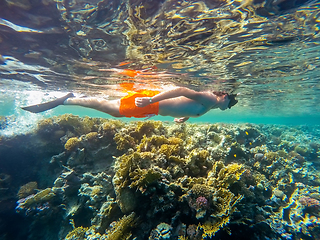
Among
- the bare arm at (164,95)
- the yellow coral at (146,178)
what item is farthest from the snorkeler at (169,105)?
the yellow coral at (146,178)

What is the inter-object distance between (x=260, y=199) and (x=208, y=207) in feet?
8.71

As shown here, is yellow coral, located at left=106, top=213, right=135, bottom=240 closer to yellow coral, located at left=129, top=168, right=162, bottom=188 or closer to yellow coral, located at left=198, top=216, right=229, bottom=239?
yellow coral, located at left=129, top=168, right=162, bottom=188

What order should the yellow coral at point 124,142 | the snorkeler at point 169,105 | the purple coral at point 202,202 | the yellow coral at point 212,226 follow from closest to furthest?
1. the yellow coral at point 212,226
2. the purple coral at point 202,202
3. the snorkeler at point 169,105
4. the yellow coral at point 124,142

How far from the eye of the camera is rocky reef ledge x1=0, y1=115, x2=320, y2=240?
3.37 meters

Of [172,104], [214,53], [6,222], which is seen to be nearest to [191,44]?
[214,53]

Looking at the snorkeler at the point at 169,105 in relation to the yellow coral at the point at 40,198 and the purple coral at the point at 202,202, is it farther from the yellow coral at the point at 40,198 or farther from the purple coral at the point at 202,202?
the yellow coral at the point at 40,198

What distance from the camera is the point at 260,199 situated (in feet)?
15.4

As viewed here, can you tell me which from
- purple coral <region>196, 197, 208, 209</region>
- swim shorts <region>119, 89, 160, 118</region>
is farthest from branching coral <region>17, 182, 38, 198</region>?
purple coral <region>196, 197, 208, 209</region>

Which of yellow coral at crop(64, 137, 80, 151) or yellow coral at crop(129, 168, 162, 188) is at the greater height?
yellow coral at crop(129, 168, 162, 188)

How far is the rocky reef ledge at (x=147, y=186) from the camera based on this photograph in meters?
3.37

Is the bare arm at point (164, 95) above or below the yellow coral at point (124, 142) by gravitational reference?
above

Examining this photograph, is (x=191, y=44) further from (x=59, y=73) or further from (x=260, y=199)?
(x=59, y=73)

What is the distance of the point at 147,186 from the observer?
3535 mm

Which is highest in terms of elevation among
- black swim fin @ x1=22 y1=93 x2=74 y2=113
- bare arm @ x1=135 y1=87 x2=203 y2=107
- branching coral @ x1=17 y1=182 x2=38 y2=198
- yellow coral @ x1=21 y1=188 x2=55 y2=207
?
bare arm @ x1=135 y1=87 x2=203 y2=107
